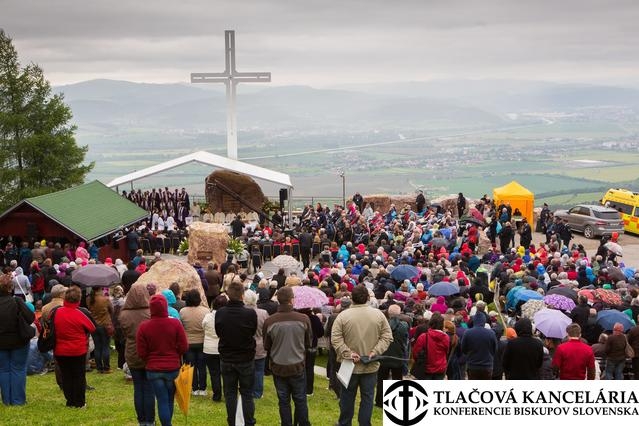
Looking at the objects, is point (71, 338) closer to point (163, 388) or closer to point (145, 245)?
point (163, 388)

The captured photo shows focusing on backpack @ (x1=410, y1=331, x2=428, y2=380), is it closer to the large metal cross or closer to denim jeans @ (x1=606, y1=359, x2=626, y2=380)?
denim jeans @ (x1=606, y1=359, x2=626, y2=380)

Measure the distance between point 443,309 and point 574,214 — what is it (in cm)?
1981

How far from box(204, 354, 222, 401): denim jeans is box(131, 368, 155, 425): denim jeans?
1.79 meters

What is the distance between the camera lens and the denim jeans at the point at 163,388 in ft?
30.7

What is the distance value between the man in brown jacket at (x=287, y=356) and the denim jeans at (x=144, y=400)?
146 centimetres

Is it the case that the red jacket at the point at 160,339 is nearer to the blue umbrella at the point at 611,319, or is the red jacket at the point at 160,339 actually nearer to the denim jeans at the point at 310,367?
the denim jeans at the point at 310,367

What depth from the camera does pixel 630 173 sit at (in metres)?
173

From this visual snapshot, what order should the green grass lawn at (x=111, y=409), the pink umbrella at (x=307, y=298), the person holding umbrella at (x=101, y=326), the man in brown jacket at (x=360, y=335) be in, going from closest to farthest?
the man in brown jacket at (x=360, y=335)
the green grass lawn at (x=111, y=409)
the person holding umbrella at (x=101, y=326)
the pink umbrella at (x=307, y=298)

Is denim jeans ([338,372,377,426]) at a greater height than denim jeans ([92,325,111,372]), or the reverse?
denim jeans ([338,372,377,426])

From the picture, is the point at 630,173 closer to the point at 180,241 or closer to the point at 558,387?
the point at 180,241

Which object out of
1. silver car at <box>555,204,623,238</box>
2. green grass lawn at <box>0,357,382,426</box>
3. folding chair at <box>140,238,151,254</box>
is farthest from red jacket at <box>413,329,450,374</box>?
silver car at <box>555,204,623,238</box>

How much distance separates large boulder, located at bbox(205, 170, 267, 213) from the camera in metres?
33.8

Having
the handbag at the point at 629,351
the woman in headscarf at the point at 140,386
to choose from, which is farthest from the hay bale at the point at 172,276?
the handbag at the point at 629,351

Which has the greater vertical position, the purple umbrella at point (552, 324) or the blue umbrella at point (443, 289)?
the purple umbrella at point (552, 324)
